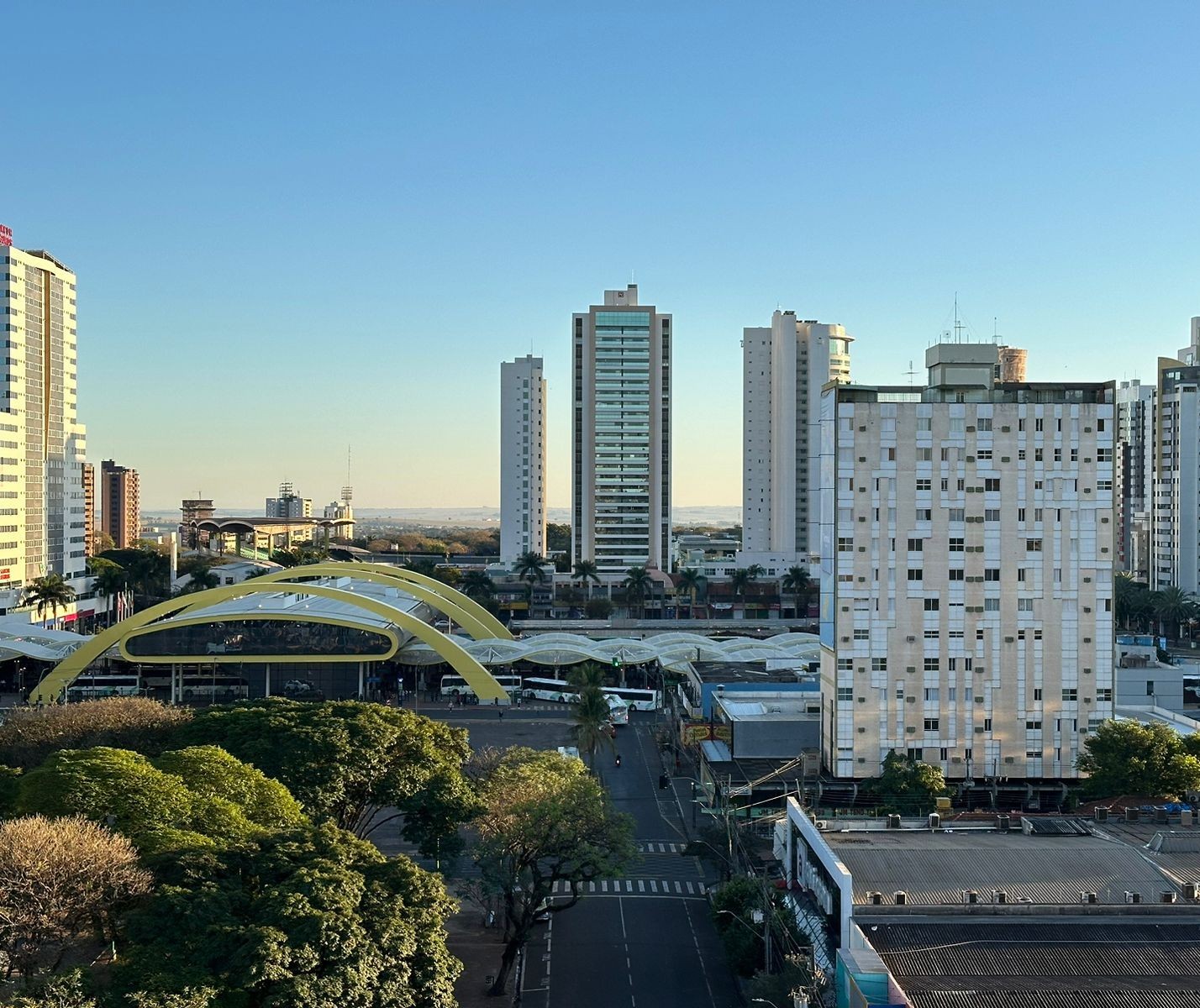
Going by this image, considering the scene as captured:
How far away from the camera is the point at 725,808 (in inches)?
1785

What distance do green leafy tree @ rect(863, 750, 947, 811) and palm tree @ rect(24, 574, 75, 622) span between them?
2916 inches

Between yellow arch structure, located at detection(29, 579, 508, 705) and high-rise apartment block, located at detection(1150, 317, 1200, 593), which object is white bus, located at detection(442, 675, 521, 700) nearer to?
yellow arch structure, located at detection(29, 579, 508, 705)

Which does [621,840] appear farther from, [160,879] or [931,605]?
[931,605]

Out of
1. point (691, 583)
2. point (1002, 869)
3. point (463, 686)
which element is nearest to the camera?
point (1002, 869)

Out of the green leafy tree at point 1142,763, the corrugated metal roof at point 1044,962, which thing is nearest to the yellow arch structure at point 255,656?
the green leafy tree at point 1142,763

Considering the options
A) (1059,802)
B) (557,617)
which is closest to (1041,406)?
(1059,802)

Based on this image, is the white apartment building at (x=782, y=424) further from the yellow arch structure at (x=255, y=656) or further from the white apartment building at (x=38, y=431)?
the white apartment building at (x=38, y=431)

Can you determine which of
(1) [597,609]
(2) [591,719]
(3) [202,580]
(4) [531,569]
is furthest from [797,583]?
(2) [591,719]

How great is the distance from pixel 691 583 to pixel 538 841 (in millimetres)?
88084

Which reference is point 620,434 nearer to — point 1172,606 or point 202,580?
point 202,580

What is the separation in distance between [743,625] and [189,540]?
110 m

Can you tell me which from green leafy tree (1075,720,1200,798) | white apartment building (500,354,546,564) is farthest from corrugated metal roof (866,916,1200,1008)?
white apartment building (500,354,546,564)

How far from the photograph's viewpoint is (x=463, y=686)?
3228 inches

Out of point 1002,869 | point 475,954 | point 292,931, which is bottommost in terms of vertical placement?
point 475,954
